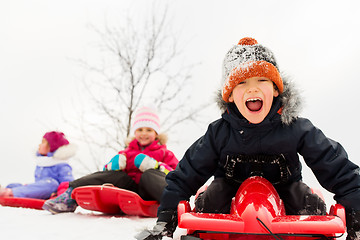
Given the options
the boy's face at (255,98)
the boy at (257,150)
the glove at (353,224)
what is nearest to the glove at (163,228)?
the boy at (257,150)

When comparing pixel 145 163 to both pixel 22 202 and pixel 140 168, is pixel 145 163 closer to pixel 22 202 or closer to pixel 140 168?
pixel 140 168

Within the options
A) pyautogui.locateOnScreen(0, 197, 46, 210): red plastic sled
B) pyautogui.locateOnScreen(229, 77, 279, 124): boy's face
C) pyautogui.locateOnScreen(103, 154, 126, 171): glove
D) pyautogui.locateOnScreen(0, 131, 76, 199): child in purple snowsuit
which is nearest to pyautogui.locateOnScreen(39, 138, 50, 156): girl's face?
pyautogui.locateOnScreen(0, 131, 76, 199): child in purple snowsuit

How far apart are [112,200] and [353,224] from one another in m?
1.62

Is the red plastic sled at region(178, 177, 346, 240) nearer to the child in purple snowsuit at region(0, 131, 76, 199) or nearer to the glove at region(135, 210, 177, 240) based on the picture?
the glove at region(135, 210, 177, 240)

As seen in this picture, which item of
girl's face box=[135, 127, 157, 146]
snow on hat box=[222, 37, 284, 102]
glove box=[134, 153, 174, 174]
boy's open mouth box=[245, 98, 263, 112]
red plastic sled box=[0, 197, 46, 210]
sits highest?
snow on hat box=[222, 37, 284, 102]

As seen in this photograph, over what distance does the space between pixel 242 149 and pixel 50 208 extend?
177 centimetres

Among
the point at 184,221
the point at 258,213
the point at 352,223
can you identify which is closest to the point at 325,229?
the point at 258,213

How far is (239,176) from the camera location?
1.49 meters

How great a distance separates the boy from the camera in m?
1.31

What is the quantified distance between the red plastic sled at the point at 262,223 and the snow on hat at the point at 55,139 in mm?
3252

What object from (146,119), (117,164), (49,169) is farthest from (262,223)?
(49,169)

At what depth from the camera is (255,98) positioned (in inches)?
52.6

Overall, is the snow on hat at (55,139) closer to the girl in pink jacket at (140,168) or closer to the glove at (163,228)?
the girl in pink jacket at (140,168)

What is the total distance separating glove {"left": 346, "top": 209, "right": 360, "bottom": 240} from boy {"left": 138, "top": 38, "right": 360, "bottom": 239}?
5 centimetres
